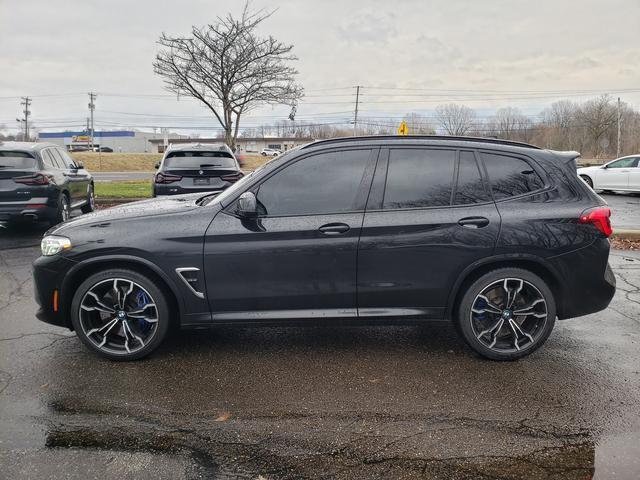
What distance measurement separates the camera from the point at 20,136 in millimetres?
102875

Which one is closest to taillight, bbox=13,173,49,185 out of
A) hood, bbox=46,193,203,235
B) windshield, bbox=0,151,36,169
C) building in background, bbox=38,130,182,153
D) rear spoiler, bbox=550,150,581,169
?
windshield, bbox=0,151,36,169

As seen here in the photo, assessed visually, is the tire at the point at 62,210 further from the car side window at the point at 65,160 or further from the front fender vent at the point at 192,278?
the front fender vent at the point at 192,278

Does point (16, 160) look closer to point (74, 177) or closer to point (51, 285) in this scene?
point (74, 177)

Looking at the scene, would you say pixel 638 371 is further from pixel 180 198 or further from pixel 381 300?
pixel 180 198

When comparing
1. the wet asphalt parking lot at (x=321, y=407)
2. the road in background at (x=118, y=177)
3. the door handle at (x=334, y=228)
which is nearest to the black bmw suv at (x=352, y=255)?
the door handle at (x=334, y=228)

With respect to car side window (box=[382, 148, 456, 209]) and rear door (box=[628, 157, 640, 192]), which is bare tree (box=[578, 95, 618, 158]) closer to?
rear door (box=[628, 157, 640, 192])

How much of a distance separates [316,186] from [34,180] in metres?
7.22

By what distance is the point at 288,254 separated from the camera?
13.2 ft

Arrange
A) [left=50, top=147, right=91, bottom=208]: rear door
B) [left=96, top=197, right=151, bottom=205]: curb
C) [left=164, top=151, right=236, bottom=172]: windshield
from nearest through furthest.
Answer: [left=164, top=151, right=236, bottom=172]: windshield
[left=50, top=147, right=91, bottom=208]: rear door
[left=96, top=197, right=151, bottom=205]: curb

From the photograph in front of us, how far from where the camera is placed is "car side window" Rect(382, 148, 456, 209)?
4164 mm

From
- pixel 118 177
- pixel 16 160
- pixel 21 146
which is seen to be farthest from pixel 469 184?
pixel 118 177

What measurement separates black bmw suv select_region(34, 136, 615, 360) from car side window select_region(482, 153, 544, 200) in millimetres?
11

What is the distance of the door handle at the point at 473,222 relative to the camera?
161 inches

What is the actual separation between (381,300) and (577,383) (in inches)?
60.0
